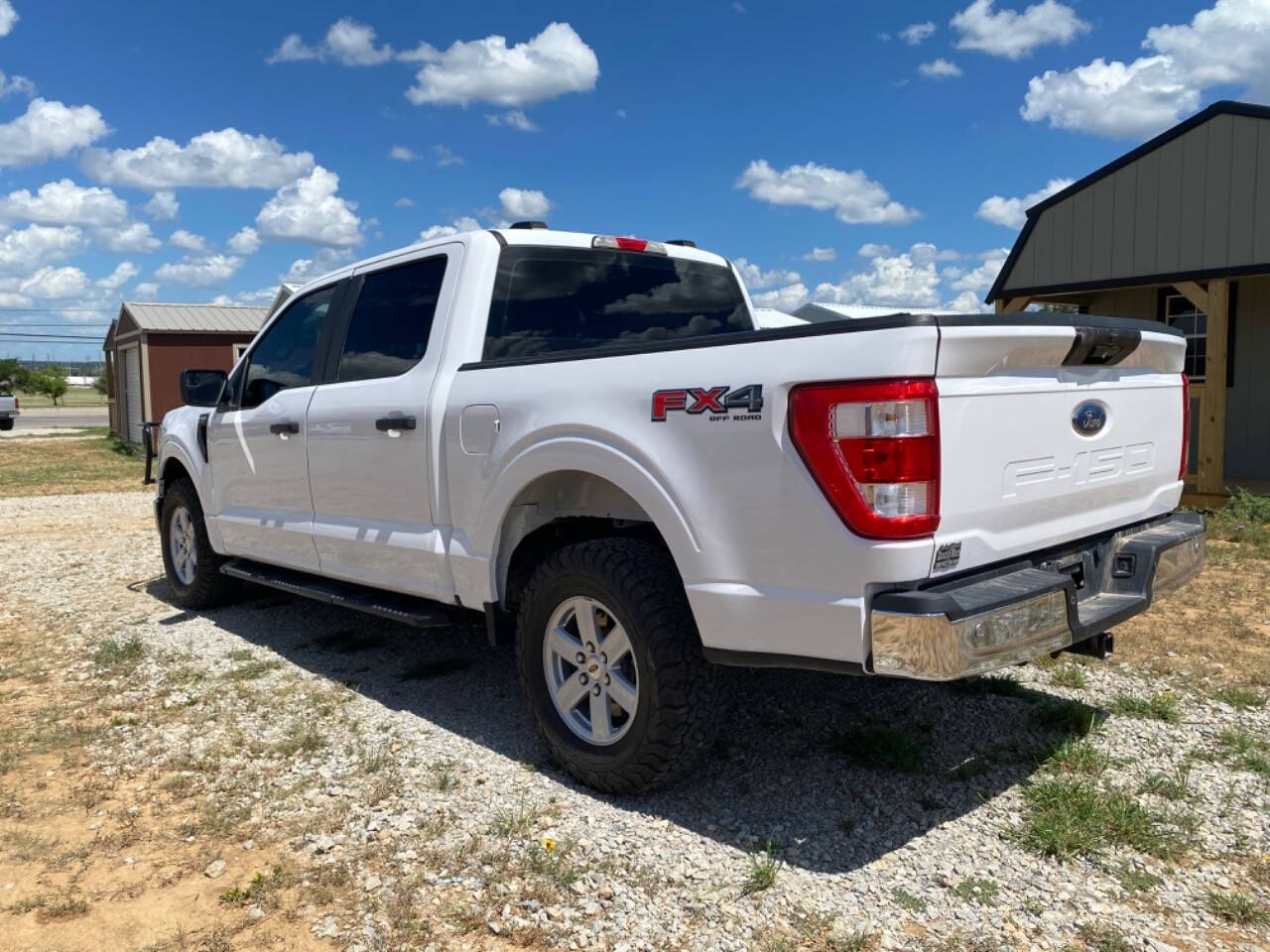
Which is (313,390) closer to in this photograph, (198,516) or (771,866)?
(198,516)

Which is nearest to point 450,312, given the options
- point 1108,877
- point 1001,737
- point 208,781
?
point 208,781

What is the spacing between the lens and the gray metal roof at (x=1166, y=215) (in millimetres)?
9734

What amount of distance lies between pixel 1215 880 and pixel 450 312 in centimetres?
335

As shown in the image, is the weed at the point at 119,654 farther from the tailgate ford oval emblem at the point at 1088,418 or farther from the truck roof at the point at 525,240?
the tailgate ford oval emblem at the point at 1088,418

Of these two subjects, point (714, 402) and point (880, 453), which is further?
point (714, 402)

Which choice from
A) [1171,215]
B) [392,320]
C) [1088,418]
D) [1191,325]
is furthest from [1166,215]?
[392,320]

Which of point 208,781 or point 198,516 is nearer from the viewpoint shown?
point 208,781

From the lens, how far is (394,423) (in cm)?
423

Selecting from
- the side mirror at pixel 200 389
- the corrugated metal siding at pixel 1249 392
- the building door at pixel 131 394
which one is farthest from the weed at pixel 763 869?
the building door at pixel 131 394

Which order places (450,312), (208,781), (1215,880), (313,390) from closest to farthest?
1. (1215,880)
2. (208,781)
3. (450,312)
4. (313,390)

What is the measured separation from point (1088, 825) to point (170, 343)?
24.5m

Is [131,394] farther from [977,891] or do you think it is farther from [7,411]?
[977,891]

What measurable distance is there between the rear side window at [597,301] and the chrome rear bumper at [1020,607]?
176 cm

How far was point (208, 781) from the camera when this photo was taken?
150 inches
